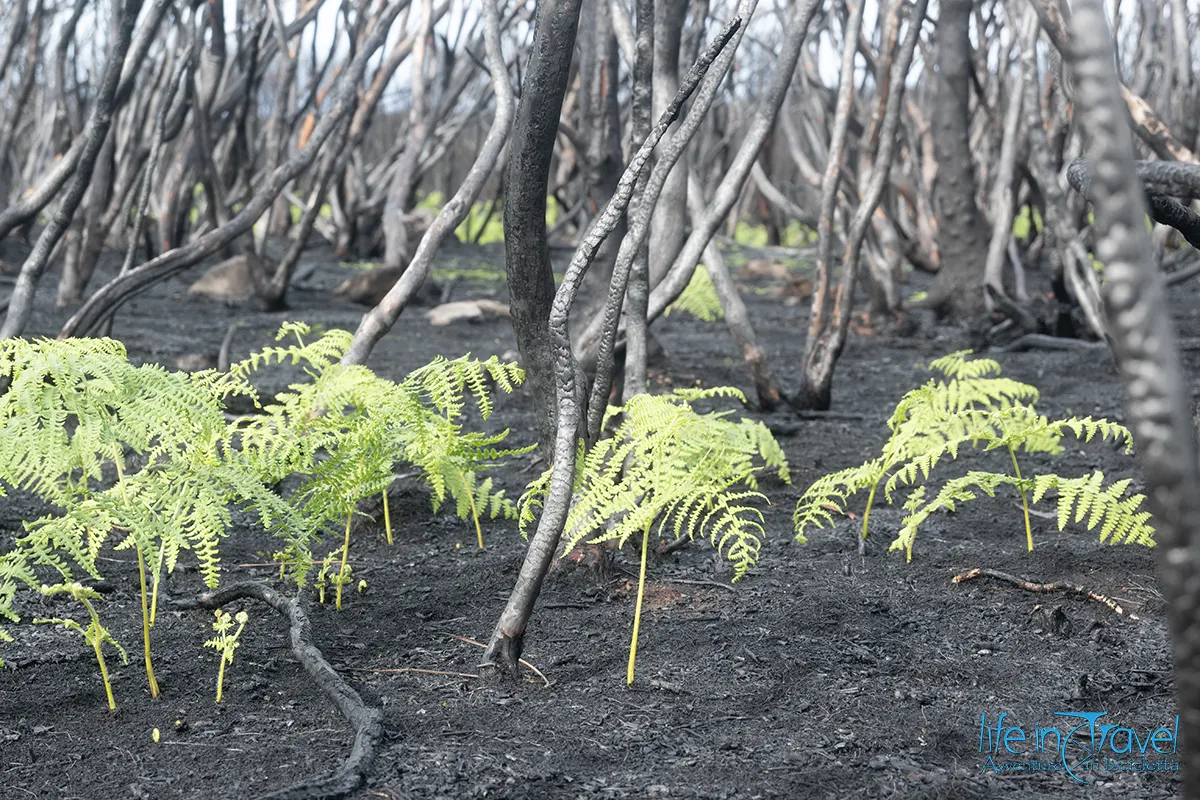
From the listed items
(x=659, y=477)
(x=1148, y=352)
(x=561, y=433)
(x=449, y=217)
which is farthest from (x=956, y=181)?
(x=1148, y=352)

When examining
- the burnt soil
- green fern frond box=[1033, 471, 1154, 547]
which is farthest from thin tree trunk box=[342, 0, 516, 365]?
green fern frond box=[1033, 471, 1154, 547]

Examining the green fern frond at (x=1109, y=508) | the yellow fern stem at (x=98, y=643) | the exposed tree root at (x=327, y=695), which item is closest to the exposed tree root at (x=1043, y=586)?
the green fern frond at (x=1109, y=508)

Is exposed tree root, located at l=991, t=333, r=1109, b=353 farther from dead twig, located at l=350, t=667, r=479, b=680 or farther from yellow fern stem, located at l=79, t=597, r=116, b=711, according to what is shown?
yellow fern stem, located at l=79, t=597, r=116, b=711

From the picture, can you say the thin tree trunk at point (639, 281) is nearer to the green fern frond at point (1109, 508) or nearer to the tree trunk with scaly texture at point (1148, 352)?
the green fern frond at point (1109, 508)

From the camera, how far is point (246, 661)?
2.06m

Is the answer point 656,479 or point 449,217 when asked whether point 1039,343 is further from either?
point 656,479

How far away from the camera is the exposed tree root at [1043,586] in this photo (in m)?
2.28

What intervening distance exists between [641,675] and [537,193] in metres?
0.98

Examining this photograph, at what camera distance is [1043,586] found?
2.37 meters

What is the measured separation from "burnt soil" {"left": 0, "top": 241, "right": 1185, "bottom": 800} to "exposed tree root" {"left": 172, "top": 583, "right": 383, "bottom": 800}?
31 millimetres

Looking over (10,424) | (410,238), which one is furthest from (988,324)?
(410,238)

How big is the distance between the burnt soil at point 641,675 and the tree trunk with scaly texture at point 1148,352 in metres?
0.86

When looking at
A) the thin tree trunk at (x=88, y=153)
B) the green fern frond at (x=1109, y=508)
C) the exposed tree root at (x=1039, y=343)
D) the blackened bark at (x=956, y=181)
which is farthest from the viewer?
the blackened bark at (x=956, y=181)

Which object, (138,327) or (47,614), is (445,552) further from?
(138,327)
